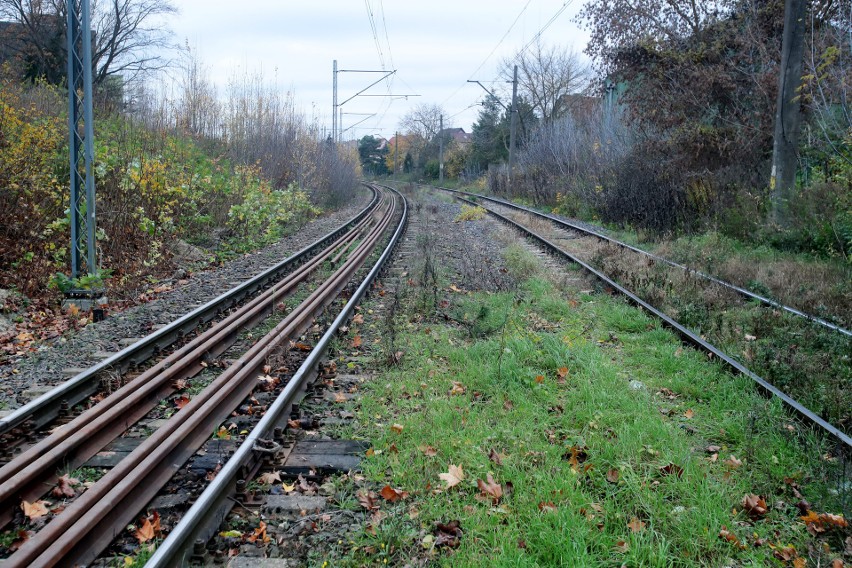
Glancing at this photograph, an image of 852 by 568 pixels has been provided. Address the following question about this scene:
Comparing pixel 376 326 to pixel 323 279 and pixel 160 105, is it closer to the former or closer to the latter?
pixel 323 279

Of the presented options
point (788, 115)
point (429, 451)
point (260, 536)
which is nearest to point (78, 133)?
point (429, 451)

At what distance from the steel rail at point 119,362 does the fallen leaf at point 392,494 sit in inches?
113

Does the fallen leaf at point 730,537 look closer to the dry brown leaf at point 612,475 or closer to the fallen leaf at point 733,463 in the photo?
the dry brown leaf at point 612,475

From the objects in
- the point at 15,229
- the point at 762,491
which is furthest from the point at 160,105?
the point at 762,491

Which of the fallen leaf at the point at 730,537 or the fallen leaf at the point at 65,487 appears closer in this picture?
the fallen leaf at the point at 730,537

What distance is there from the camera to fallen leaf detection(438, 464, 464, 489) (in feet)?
13.5

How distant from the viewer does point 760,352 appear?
256 inches

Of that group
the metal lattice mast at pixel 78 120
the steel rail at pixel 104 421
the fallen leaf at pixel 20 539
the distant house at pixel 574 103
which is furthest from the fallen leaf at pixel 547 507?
the distant house at pixel 574 103

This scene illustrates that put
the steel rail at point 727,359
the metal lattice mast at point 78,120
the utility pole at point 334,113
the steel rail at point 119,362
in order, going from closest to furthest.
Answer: the steel rail at point 727,359, the steel rail at point 119,362, the metal lattice mast at point 78,120, the utility pole at point 334,113

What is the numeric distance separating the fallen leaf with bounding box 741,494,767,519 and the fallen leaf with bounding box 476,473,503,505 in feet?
4.87

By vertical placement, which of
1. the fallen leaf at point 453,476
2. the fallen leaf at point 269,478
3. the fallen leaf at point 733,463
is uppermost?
the fallen leaf at point 733,463

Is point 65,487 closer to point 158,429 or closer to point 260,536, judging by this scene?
point 158,429

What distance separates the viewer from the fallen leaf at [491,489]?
13.1ft

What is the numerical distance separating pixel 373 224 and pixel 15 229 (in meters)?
13.1
